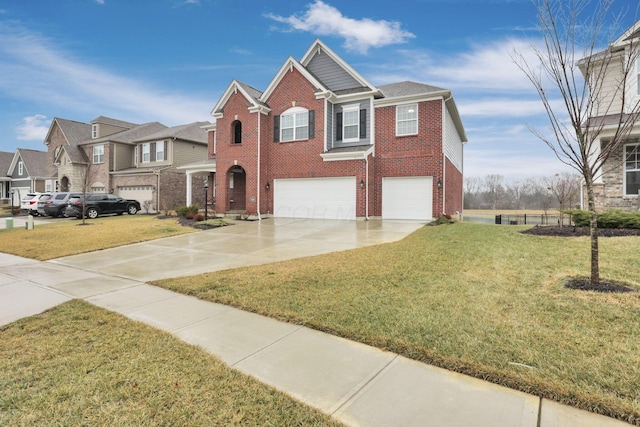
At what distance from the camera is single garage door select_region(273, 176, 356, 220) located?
676 inches

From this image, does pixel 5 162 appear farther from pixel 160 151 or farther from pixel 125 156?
pixel 160 151

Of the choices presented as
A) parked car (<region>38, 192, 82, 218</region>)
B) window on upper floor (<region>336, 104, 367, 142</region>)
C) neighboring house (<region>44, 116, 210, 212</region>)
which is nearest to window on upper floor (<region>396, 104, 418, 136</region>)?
window on upper floor (<region>336, 104, 367, 142</region>)

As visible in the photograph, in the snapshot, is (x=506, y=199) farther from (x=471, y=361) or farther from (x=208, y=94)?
(x=471, y=361)

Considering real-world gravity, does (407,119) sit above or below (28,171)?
above

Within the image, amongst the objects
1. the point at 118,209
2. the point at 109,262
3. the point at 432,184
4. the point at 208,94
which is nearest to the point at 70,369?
the point at 109,262

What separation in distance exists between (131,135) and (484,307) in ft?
113

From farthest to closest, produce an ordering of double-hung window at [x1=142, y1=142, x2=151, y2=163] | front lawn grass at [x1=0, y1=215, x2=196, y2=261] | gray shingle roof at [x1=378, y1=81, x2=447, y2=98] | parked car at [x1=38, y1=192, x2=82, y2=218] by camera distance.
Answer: double-hung window at [x1=142, y1=142, x2=151, y2=163] < parked car at [x1=38, y1=192, x2=82, y2=218] < gray shingle roof at [x1=378, y1=81, x2=447, y2=98] < front lawn grass at [x1=0, y1=215, x2=196, y2=261]

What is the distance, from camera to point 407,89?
17.8 metres

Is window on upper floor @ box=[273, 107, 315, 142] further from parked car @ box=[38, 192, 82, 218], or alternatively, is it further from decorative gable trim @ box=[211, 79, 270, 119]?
parked car @ box=[38, 192, 82, 218]

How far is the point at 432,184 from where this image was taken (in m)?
16.1

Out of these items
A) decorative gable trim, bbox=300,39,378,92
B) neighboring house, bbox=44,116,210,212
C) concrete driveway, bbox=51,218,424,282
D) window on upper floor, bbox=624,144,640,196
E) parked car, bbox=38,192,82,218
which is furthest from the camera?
neighboring house, bbox=44,116,210,212

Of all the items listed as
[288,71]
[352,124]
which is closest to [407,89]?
[352,124]

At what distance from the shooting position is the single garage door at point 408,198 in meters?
16.2

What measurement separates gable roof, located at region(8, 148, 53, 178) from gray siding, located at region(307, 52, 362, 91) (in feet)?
122
